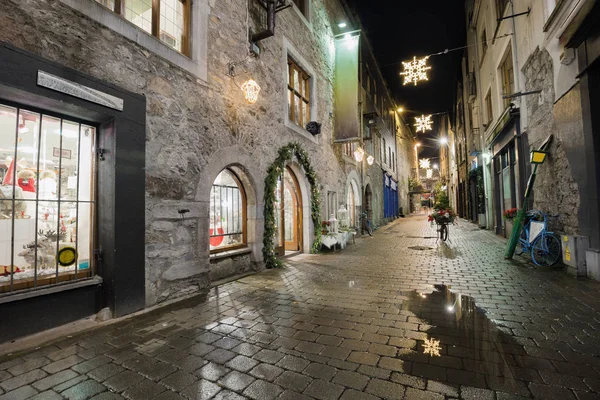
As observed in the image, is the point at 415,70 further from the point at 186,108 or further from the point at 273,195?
the point at 186,108

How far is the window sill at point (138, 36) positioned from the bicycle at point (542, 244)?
23.9 ft

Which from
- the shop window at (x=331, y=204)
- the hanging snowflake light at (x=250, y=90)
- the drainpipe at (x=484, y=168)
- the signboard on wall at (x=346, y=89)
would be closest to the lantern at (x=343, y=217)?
the shop window at (x=331, y=204)

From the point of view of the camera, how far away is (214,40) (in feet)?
17.7

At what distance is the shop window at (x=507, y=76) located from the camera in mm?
9648

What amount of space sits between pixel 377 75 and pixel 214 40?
16.1m

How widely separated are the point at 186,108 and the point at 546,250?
7.28 meters

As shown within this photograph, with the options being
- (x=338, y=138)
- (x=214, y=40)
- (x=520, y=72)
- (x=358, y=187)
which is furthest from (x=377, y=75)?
(x=214, y=40)

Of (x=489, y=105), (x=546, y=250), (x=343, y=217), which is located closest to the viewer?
(x=546, y=250)

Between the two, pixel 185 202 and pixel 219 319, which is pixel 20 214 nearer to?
pixel 185 202

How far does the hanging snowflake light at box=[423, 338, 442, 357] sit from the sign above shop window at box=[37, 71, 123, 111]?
448cm

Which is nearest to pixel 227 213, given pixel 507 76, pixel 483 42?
pixel 507 76

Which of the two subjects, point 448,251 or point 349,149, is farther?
point 349,149

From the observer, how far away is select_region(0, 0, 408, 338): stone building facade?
338 centimetres

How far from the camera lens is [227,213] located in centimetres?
615
